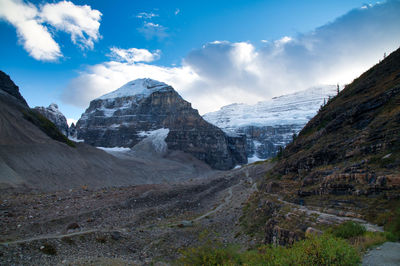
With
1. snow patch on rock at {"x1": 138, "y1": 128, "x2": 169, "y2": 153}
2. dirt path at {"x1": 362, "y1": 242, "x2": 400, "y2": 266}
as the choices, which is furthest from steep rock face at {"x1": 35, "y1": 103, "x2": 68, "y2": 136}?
dirt path at {"x1": 362, "y1": 242, "x2": 400, "y2": 266}

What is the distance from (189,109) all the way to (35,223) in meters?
Answer: 128

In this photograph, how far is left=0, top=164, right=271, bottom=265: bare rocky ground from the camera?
46.0 feet

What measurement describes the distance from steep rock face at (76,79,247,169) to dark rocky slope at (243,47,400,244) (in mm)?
106003

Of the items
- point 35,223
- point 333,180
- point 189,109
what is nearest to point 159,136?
point 189,109

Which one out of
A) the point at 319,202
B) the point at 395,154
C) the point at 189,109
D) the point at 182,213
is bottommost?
the point at 182,213

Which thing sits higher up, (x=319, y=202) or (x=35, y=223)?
(x=319, y=202)

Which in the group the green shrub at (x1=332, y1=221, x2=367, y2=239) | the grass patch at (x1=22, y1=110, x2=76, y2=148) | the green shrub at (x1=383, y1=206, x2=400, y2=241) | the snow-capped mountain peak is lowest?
the green shrub at (x1=332, y1=221, x2=367, y2=239)

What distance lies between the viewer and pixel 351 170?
1391cm

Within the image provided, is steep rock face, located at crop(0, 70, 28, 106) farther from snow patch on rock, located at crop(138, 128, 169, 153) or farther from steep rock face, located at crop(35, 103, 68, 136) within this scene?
steep rock face, located at crop(35, 103, 68, 136)

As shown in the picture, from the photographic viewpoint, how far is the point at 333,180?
14.4m

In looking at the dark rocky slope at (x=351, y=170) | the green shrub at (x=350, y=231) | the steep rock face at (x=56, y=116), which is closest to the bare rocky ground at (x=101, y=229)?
the dark rocky slope at (x=351, y=170)

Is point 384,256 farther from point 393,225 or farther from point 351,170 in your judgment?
point 351,170

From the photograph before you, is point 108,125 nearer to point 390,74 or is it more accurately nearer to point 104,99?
point 104,99

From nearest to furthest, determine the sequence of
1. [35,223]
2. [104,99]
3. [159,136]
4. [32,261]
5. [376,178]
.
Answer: [376,178] → [32,261] → [35,223] → [159,136] → [104,99]
